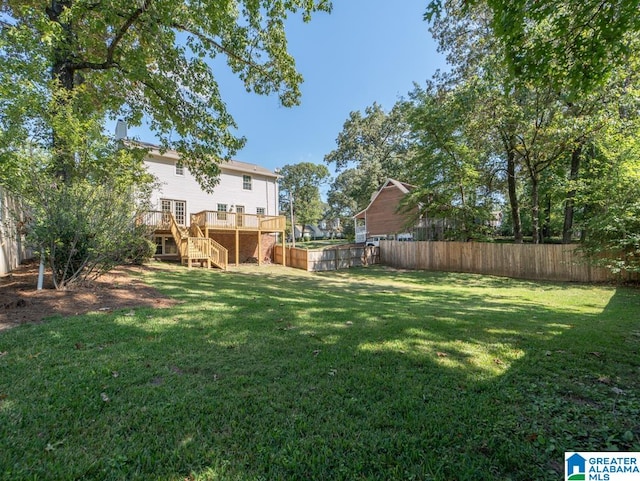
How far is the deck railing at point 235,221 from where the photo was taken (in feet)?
54.6

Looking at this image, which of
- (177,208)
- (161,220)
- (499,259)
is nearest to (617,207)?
(499,259)

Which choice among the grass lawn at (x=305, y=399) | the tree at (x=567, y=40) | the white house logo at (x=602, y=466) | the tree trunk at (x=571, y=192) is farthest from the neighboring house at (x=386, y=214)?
the white house logo at (x=602, y=466)

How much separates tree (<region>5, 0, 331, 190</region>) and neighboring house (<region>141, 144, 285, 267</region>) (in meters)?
4.53

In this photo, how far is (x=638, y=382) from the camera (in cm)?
288

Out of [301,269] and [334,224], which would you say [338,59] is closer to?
[301,269]

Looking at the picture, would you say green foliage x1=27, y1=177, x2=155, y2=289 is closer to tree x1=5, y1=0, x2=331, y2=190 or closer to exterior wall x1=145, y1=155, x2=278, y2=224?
tree x1=5, y1=0, x2=331, y2=190

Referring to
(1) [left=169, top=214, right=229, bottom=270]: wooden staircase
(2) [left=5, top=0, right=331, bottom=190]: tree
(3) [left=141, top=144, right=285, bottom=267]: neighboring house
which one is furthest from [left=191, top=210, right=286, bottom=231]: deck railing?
(2) [left=5, top=0, right=331, bottom=190]: tree

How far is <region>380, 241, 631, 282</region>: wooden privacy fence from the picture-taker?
12.4 meters

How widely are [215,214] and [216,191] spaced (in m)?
3.48

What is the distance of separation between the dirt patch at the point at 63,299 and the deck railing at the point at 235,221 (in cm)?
939

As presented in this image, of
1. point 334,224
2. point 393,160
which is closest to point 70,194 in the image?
point 393,160

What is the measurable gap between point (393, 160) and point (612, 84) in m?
20.4

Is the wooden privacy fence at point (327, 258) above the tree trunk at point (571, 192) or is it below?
below

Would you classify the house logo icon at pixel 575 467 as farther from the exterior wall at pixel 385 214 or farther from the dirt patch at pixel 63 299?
the exterior wall at pixel 385 214
